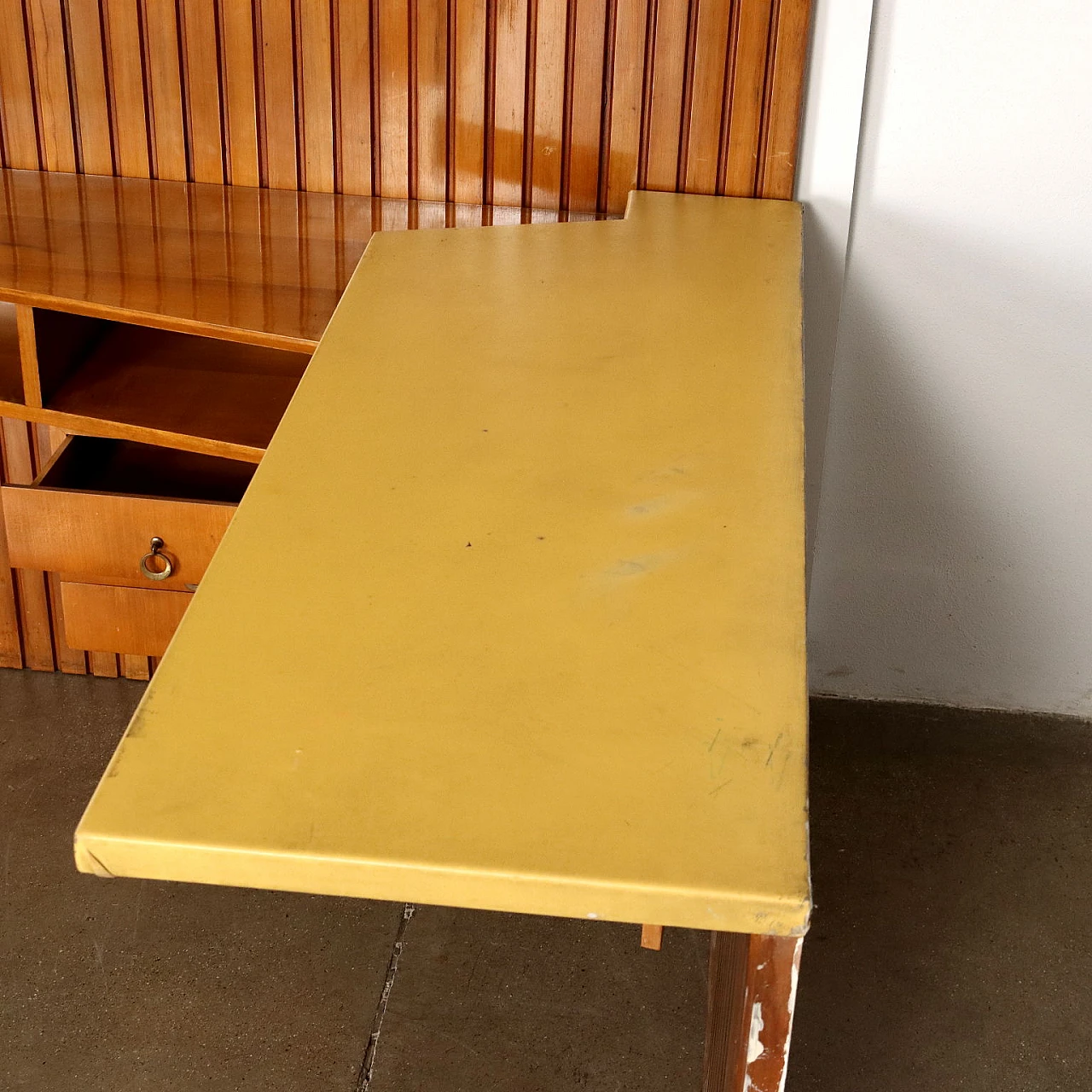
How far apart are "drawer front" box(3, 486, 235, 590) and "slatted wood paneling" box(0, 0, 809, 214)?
53 centimetres

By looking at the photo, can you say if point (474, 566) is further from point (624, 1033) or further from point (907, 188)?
point (907, 188)

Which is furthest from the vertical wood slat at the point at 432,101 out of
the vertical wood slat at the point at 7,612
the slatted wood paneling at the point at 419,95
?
the vertical wood slat at the point at 7,612

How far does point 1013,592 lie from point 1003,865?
1.44 feet

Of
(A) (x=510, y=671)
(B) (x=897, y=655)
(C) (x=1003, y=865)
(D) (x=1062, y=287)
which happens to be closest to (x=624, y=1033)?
(C) (x=1003, y=865)

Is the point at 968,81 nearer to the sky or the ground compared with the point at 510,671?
nearer to the sky

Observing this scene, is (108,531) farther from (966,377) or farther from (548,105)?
(966,377)

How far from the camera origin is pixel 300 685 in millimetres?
747

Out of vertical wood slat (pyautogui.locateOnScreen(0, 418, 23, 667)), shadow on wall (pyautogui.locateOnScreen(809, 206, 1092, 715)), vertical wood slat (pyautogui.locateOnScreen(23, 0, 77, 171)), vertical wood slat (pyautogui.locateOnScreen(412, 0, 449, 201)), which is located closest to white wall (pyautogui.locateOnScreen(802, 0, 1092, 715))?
shadow on wall (pyautogui.locateOnScreen(809, 206, 1092, 715))

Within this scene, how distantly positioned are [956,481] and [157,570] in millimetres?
1191

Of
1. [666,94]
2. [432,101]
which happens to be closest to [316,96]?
[432,101]

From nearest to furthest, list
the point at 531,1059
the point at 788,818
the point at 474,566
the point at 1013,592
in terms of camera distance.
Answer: the point at 788,818, the point at 474,566, the point at 531,1059, the point at 1013,592

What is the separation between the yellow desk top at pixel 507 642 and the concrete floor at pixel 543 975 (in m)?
0.88

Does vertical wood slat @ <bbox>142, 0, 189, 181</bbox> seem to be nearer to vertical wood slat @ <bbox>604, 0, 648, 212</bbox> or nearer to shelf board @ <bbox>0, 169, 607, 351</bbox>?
shelf board @ <bbox>0, 169, 607, 351</bbox>

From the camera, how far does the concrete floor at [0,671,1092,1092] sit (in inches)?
58.6
